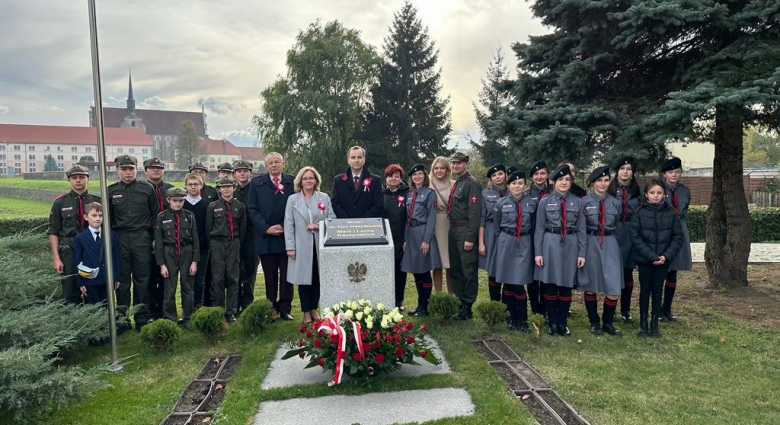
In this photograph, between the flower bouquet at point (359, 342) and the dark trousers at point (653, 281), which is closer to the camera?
the flower bouquet at point (359, 342)

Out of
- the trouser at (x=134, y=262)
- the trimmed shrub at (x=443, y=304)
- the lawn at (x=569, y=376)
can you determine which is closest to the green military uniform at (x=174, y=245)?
the trouser at (x=134, y=262)

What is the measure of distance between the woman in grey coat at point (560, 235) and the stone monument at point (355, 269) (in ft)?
5.48

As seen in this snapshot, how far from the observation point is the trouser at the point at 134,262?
5.65 m

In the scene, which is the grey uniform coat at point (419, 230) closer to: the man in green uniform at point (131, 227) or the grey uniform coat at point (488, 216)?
the grey uniform coat at point (488, 216)

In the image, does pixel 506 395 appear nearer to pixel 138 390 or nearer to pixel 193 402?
pixel 193 402

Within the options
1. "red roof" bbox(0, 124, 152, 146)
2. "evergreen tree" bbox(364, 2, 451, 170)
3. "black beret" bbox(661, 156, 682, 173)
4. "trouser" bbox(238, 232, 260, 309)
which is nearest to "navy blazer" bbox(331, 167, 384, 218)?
"trouser" bbox(238, 232, 260, 309)

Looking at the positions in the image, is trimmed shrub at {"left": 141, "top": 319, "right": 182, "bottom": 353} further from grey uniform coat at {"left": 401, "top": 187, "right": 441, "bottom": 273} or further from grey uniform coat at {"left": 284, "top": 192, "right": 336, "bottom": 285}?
grey uniform coat at {"left": 401, "top": 187, "right": 441, "bottom": 273}

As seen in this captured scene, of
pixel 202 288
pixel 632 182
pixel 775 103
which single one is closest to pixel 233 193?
pixel 202 288

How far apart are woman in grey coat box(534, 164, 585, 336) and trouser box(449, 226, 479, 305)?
0.80 meters

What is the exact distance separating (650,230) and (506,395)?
262cm

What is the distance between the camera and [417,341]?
446 centimetres

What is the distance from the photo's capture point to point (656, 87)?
7109mm

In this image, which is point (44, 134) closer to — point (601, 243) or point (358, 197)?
point (358, 197)

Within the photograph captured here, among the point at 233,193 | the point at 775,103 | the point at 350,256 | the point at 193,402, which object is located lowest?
the point at 193,402
